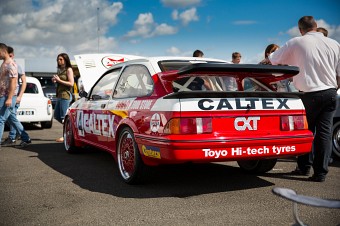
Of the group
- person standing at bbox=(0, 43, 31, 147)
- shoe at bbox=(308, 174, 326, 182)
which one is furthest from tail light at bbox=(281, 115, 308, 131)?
person standing at bbox=(0, 43, 31, 147)

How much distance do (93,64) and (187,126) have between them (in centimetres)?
514

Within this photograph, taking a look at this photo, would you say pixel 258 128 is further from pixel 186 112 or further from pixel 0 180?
pixel 0 180

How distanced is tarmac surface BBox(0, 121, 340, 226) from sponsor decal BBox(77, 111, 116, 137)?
50cm

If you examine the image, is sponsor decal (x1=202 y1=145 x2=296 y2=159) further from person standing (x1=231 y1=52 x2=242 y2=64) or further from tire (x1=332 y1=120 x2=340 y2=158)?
person standing (x1=231 y1=52 x2=242 y2=64)

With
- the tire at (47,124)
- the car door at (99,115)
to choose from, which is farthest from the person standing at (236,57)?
the tire at (47,124)

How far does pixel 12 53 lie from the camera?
7156mm

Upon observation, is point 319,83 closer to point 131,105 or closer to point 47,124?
point 131,105

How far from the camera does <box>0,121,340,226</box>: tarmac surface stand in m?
2.96

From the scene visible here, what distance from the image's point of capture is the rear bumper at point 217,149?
3.34 meters

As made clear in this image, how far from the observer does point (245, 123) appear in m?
3.57

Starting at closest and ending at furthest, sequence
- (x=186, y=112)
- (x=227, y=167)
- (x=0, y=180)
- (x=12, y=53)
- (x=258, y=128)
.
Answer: (x=186, y=112) < (x=258, y=128) < (x=0, y=180) < (x=227, y=167) < (x=12, y=53)

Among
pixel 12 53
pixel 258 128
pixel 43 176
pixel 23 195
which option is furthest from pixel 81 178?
pixel 12 53

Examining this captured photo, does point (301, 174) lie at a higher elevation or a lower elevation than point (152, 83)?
lower

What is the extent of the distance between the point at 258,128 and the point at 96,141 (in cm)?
247
